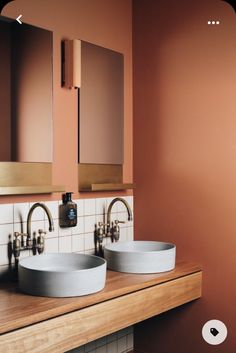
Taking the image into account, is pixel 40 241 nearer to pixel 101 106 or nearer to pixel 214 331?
pixel 101 106

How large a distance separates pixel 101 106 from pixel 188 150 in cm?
66

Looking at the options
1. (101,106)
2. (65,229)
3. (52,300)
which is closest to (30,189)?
(65,229)

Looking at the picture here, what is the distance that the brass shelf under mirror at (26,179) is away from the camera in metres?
2.24

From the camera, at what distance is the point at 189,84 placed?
2793 millimetres

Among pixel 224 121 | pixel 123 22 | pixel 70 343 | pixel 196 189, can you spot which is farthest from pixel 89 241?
pixel 123 22

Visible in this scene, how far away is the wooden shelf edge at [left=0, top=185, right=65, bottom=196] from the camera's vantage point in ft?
7.10

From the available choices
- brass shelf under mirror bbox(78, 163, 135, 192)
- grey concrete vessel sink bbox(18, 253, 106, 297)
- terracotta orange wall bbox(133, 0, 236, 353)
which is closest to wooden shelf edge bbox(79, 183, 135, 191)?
brass shelf under mirror bbox(78, 163, 135, 192)

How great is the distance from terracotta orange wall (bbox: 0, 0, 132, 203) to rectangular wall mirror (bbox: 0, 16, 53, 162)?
0.19 ft

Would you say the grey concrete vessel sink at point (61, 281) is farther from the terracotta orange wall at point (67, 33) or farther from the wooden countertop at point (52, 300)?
the terracotta orange wall at point (67, 33)

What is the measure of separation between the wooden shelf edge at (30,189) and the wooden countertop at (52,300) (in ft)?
1.59

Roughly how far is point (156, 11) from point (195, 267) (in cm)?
177

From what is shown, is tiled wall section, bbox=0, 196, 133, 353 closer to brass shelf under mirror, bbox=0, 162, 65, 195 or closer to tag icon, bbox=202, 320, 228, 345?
brass shelf under mirror, bbox=0, 162, 65, 195

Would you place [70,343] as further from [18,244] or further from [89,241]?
[89,241]

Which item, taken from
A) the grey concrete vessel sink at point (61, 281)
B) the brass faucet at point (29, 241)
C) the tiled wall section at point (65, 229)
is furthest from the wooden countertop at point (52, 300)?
the tiled wall section at point (65, 229)
